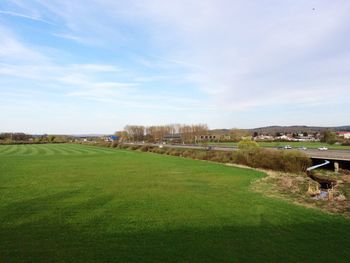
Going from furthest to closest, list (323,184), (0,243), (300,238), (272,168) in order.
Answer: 1. (272,168)
2. (323,184)
3. (300,238)
4. (0,243)

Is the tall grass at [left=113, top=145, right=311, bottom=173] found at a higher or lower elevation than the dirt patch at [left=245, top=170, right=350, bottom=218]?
higher

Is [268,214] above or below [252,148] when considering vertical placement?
below

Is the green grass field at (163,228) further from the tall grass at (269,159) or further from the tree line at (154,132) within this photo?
the tree line at (154,132)

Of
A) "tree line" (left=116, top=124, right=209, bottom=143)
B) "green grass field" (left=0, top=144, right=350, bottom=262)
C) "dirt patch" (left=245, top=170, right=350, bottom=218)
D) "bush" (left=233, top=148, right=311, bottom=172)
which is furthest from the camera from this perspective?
"tree line" (left=116, top=124, right=209, bottom=143)

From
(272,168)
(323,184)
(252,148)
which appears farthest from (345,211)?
(252,148)

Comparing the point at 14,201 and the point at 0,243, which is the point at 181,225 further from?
the point at 14,201

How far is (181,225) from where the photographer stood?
559 inches

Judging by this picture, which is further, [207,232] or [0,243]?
[207,232]

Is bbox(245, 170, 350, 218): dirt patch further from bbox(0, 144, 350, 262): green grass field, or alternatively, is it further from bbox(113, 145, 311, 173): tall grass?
bbox(113, 145, 311, 173): tall grass

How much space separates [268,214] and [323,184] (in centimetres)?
1585

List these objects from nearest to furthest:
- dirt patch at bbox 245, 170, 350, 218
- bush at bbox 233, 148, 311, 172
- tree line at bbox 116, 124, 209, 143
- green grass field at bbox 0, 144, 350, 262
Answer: green grass field at bbox 0, 144, 350, 262
dirt patch at bbox 245, 170, 350, 218
bush at bbox 233, 148, 311, 172
tree line at bbox 116, 124, 209, 143

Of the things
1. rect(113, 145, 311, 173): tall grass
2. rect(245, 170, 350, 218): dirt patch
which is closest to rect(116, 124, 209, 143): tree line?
rect(113, 145, 311, 173): tall grass

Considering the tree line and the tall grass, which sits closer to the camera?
the tall grass

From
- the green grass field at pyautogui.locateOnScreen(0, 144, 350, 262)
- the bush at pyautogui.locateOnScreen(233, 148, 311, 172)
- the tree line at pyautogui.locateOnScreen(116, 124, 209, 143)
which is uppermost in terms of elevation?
the tree line at pyautogui.locateOnScreen(116, 124, 209, 143)
